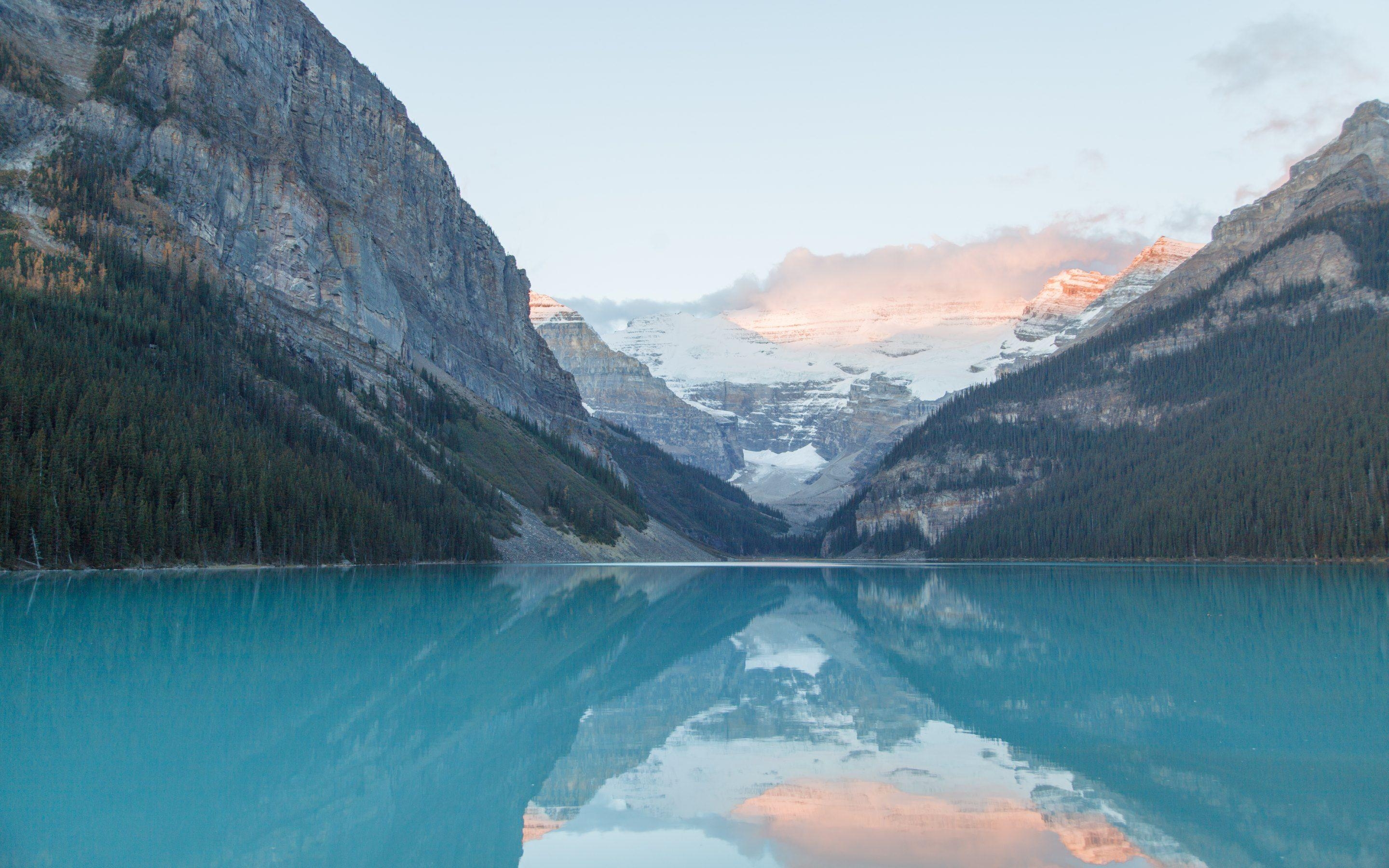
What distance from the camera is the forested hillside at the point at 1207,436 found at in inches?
4048

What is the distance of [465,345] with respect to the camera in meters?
175

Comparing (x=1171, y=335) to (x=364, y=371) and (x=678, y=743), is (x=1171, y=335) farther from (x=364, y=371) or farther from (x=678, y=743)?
(x=678, y=743)

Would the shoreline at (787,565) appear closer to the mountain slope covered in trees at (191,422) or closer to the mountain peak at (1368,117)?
the mountain slope covered in trees at (191,422)

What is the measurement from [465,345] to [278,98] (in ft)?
163

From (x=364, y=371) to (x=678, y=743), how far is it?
11236 cm

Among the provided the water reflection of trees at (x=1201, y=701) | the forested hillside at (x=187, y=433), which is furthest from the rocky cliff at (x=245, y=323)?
the water reflection of trees at (x=1201, y=701)

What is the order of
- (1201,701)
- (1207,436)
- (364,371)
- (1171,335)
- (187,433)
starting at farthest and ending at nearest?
(1171,335) < (1207,436) < (364,371) < (187,433) < (1201,701)

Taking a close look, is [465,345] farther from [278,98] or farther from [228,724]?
[228,724]

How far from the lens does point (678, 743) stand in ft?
59.5

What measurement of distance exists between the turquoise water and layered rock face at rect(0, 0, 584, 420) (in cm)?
8905

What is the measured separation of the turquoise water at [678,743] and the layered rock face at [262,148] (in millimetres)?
89054

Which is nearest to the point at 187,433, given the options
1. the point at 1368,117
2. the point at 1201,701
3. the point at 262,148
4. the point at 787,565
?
the point at 1201,701

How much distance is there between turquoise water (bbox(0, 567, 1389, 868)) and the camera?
12164 mm

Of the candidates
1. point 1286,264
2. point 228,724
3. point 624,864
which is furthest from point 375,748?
point 1286,264
